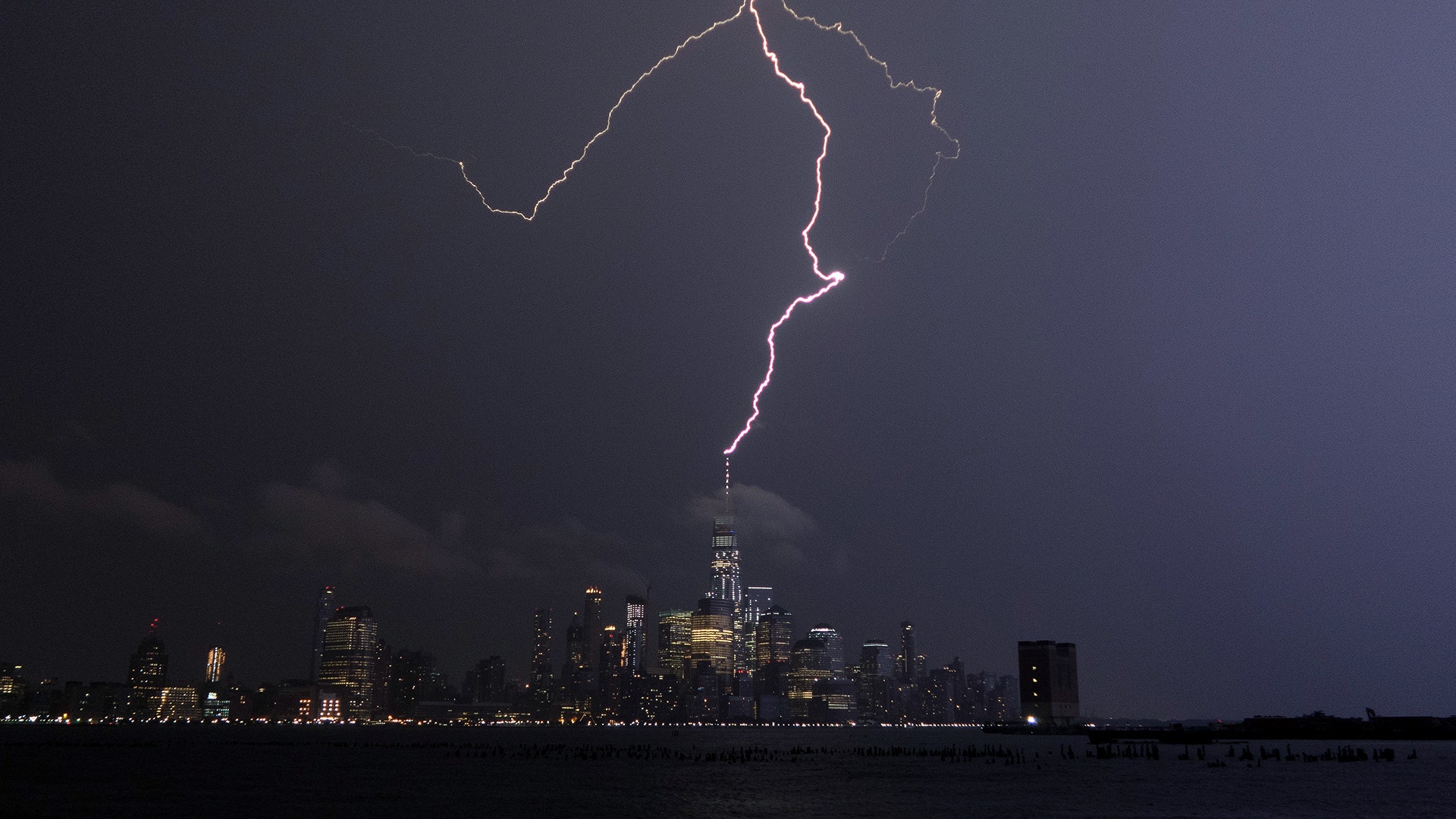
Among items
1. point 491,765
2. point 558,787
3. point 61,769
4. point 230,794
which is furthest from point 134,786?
point 491,765

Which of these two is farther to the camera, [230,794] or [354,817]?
[230,794]

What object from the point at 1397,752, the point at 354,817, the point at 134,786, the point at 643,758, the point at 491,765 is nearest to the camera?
the point at 354,817

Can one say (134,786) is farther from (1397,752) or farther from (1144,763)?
(1397,752)

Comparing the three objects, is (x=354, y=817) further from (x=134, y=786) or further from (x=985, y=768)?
(x=985, y=768)

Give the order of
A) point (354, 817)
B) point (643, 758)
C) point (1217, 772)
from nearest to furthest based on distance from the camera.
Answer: point (354, 817) < point (1217, 772) < point (643, 758)

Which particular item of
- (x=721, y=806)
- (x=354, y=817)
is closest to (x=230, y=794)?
(x=354, y=817)

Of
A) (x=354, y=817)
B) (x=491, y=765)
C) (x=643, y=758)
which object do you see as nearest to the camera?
(x=354, y=817)
